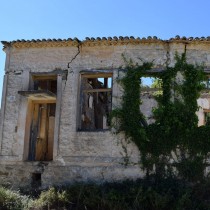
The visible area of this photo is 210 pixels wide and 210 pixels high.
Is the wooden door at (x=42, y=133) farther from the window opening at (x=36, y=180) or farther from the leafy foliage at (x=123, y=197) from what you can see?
the leafy foliage at (x=123, y=197)

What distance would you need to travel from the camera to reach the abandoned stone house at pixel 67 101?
14.0m

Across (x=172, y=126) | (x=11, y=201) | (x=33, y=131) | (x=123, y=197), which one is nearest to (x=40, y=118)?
(x=33, y=131)

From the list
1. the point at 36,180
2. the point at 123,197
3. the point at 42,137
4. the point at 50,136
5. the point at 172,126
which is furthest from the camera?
the point at 50,136

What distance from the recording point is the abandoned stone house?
14.0 metres

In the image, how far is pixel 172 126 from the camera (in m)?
13.7

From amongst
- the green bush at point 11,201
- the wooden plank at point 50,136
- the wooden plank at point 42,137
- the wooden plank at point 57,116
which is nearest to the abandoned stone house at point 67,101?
the wooden plank at point 57,116

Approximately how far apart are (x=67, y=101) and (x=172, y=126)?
3.56m

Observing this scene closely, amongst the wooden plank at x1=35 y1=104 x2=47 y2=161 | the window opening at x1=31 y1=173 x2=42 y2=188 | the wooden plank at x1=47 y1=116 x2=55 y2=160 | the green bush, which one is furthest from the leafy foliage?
the wooden plank at x1=47 y1=116 x2=55 y2=160

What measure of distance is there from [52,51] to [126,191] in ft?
18.3

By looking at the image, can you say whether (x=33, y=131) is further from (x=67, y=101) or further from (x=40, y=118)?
(x=67, y=101)

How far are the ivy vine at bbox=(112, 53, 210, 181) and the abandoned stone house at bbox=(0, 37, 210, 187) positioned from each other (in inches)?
13.3

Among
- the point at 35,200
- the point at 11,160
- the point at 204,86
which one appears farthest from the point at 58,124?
the point at 204,86

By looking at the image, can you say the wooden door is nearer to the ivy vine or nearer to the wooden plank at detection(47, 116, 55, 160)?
the wooden plank at detection(47, 116, 55, 160)

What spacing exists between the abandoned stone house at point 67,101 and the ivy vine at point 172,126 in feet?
1.11
